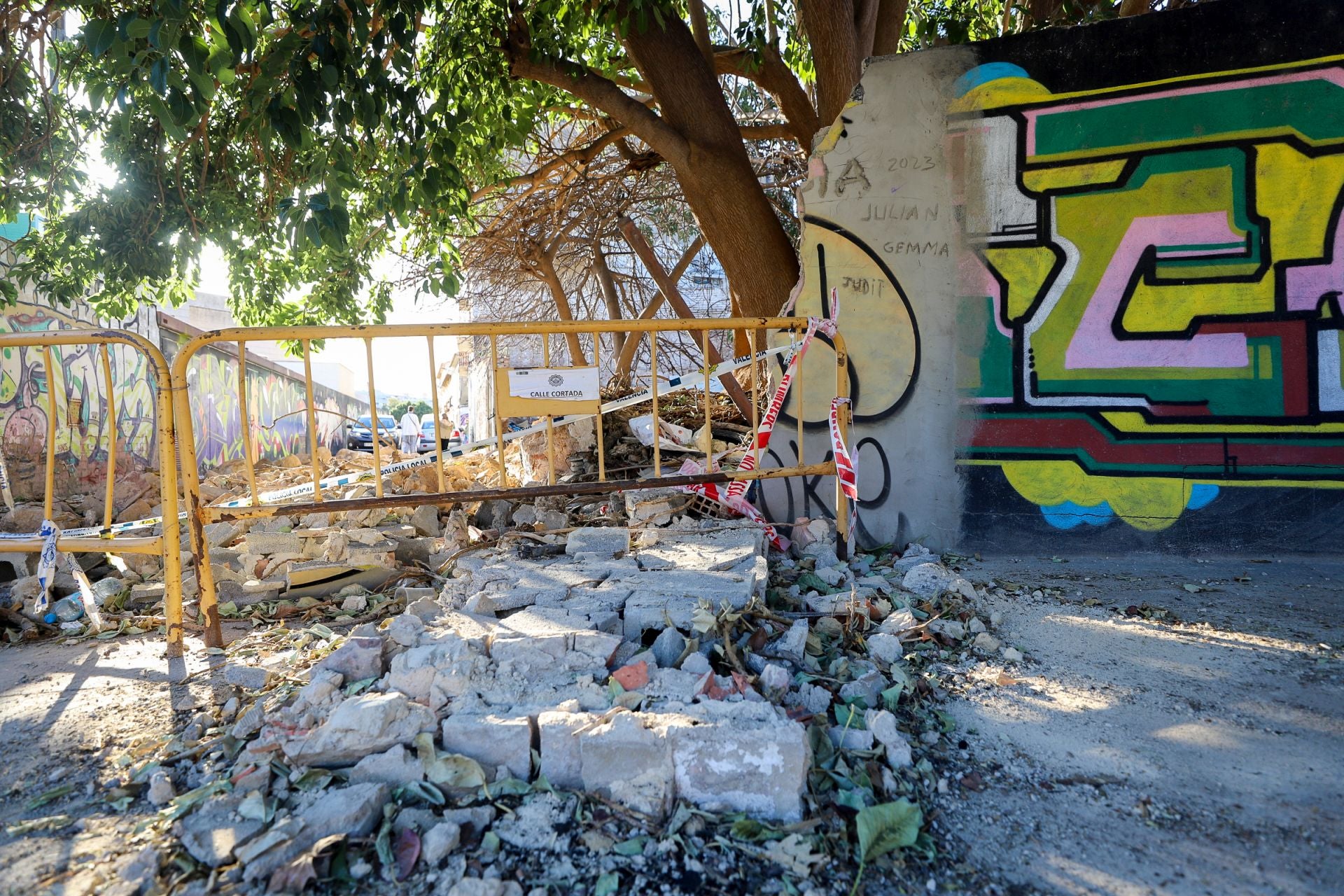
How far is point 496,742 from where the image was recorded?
2.19 meters

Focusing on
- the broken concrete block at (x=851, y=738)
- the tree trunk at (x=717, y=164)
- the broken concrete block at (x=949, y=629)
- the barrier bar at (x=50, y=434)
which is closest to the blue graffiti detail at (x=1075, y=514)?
the broken concrete block at (x=949, y=629)

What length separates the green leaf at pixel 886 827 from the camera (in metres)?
1.92

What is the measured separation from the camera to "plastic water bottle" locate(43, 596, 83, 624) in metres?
3.93

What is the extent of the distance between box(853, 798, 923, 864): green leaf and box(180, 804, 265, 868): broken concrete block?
4.97ft

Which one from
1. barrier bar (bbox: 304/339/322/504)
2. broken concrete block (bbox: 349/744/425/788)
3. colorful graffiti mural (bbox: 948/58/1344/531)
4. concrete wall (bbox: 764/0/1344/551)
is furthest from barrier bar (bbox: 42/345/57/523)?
colorful graffiti mural (bbox: 948/58/1344/531)

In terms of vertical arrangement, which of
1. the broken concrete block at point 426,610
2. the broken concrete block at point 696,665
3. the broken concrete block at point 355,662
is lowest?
the broken concrete block at point 696,665

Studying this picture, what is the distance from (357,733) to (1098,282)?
4513 millimetres

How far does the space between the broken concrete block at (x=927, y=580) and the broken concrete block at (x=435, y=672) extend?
2.15 meters

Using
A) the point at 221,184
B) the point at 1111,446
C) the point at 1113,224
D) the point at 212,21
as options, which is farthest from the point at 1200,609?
the point at 221,184

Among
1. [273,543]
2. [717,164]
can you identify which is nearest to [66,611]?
[273,543]

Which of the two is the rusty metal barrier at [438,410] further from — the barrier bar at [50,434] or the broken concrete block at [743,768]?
the broken concrete block at [743,768]

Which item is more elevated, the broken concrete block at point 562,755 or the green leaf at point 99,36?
the green leaf at point 99,36

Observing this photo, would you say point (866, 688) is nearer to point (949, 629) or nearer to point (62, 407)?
point (949, 629)

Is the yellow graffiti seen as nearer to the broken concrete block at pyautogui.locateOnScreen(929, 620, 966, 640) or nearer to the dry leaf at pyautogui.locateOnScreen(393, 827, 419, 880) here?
the broken concrete block at pyautogui.locateOnScreen(929, 620, 966, 640)
